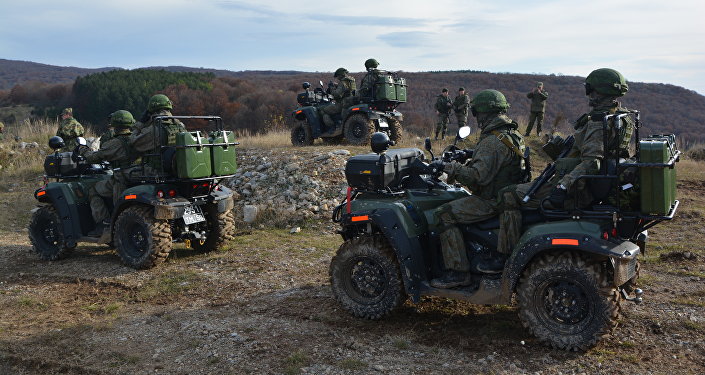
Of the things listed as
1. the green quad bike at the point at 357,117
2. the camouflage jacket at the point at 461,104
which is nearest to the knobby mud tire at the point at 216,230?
the green quad bike at the point at 357,117

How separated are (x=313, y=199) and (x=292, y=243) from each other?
2.17 m

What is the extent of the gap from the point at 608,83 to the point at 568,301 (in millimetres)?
1860

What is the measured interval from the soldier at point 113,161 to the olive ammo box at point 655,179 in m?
6.93

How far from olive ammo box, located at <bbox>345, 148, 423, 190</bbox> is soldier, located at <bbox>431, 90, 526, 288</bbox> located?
1.96 ft

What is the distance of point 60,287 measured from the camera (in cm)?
826

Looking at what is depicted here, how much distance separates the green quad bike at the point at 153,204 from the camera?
873 cm

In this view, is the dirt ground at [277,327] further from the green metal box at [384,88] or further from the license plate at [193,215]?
the green metal box at [384,88]

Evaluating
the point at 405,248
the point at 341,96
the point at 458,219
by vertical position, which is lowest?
the point at 405,248

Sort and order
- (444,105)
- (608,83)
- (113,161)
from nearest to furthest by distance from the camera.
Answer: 1. (608,83)
2. (113,161)
3. (444,105)

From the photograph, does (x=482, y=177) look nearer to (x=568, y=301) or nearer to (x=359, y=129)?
(x=568, y=301)

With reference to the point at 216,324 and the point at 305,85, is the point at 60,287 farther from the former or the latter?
the point at 305,85

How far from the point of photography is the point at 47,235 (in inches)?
392

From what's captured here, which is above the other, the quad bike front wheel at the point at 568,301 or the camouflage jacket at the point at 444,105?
the camouflage jacket at the point at 444,105

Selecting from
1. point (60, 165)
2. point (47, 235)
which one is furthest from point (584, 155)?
point (47, 235)
